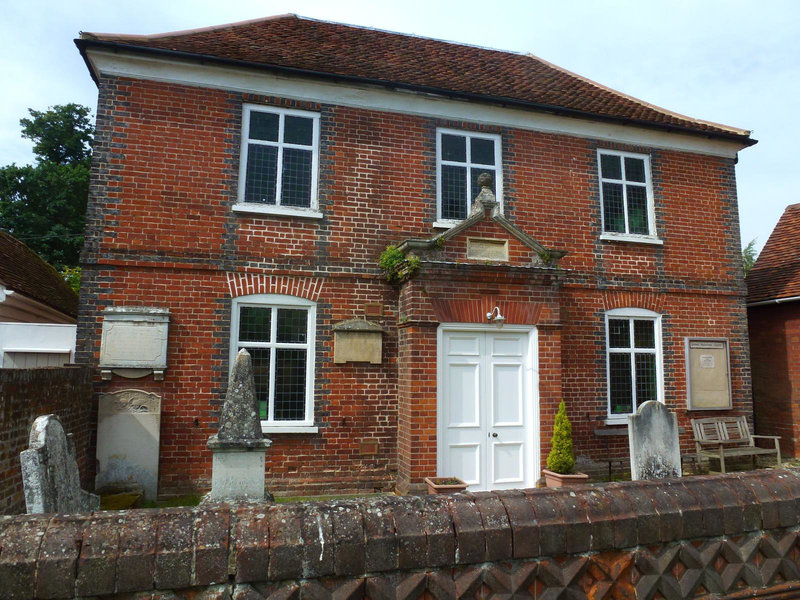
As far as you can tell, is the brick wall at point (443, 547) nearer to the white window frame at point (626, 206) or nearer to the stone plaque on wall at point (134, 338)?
the stone plaque on wall at point (134, 338)

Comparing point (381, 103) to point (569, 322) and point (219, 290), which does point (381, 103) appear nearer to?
point (219, 290)

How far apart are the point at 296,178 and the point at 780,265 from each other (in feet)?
36.0

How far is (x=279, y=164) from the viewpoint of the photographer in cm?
884

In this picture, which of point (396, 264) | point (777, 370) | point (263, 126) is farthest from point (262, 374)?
point (777, 370)

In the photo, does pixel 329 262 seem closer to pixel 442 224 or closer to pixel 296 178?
pixel 296 178

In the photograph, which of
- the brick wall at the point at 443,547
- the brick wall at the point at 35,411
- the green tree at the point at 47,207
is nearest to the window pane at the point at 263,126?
the brick wall at the point at 35,411

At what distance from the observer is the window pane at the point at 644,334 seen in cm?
1020

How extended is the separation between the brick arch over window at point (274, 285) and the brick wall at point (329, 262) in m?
0.03

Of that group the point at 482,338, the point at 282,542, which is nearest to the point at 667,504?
the point at 282,542

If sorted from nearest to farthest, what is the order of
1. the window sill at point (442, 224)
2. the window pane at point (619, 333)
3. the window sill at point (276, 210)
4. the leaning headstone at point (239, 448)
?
the leaning headstone at point (239, 448), the window sill at point (276, 210), the window sill at point (442, 224), the window pane at point (619, 333)

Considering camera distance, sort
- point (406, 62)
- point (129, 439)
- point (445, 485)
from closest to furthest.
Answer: point (445, 485)
point (129, 439)
point (406, 62)

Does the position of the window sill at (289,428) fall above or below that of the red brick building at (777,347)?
below

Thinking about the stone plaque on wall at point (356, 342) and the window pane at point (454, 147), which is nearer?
the stone plaque on wall at point (356, 342)

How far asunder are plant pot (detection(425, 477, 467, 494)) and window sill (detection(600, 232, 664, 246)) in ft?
17.5
